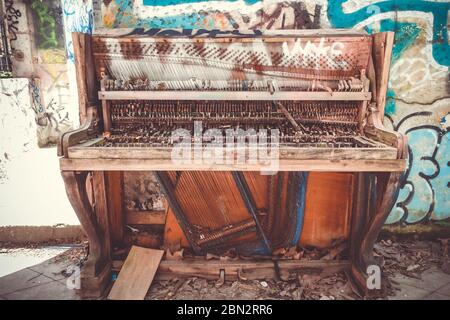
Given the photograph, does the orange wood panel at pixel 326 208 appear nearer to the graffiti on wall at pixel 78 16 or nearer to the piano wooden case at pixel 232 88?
the piano wooden case at pixel 232 88

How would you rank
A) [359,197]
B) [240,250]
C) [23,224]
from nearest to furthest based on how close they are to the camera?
[359,197]
[240,250]
[23,224]

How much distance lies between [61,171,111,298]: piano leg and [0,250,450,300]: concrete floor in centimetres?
20

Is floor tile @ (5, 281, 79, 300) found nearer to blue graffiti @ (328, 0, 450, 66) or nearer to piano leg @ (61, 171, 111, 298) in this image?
piano leg @ (61, 171, 111, 298)

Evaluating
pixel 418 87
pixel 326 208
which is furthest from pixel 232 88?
pixel 418 87

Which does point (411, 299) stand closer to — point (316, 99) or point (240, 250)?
point (240, 250)

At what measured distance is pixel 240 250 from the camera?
3006 millimetres

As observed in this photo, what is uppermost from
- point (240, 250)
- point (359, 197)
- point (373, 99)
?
point (373, 99)

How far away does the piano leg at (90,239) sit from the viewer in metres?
2.29

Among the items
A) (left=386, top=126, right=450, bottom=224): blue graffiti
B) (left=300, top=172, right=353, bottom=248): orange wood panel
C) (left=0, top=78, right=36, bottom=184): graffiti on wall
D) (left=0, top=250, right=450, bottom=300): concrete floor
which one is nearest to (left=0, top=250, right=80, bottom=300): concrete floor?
(left=0, top=250, right=450, bottom=300): concrete floor

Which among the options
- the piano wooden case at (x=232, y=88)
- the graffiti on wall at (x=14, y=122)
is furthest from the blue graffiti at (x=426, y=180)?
the graffiti on wall at (x=14, y=122)

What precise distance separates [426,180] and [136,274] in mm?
3157
